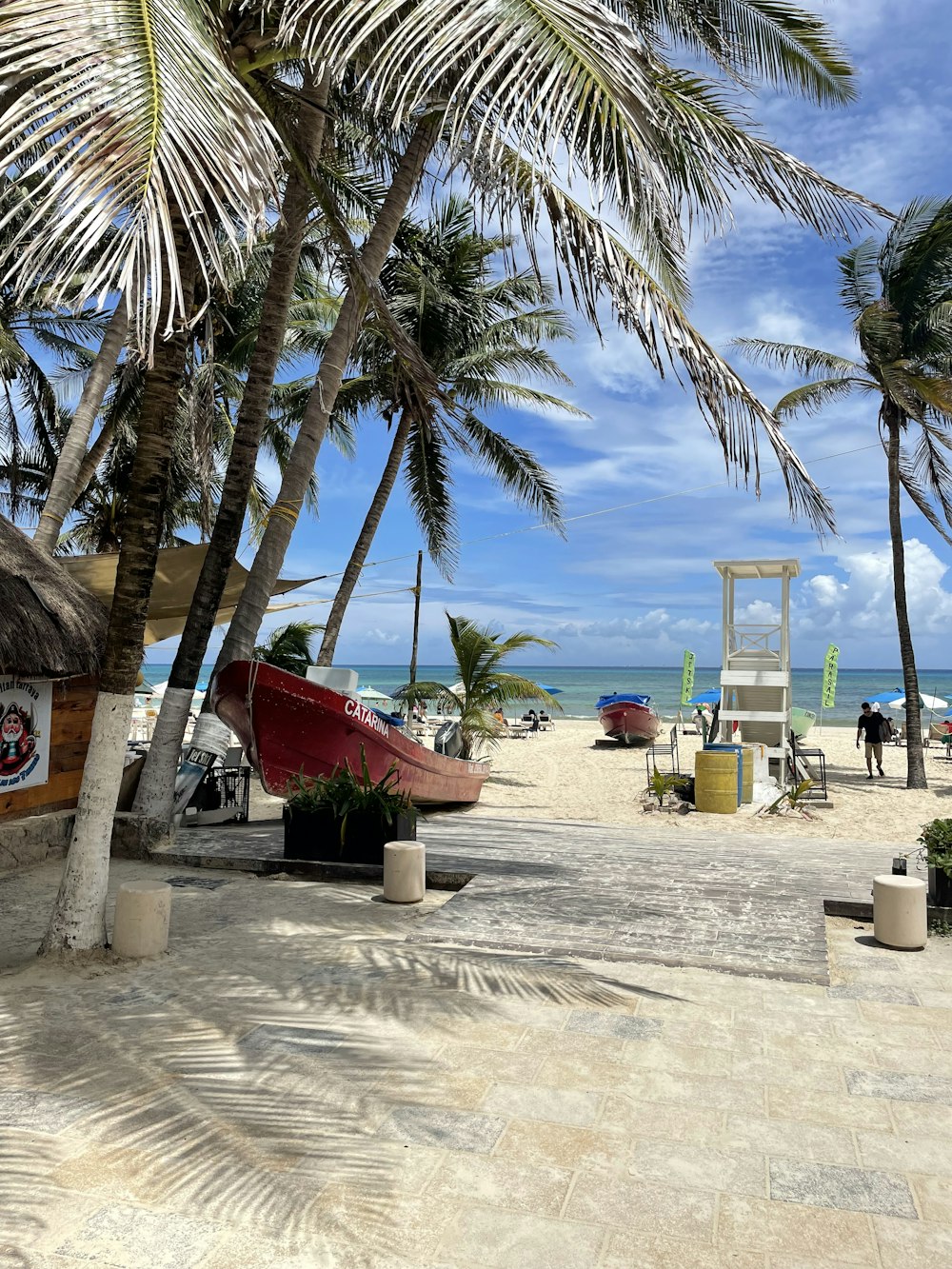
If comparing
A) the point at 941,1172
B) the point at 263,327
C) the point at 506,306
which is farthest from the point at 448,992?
the point at 506,306

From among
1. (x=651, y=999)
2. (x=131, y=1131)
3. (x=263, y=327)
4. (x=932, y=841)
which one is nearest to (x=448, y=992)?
(x=651, y=999)

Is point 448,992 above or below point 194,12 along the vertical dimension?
below

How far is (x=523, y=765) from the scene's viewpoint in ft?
75.4

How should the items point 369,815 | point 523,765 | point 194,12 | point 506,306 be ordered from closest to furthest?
point 194,12, point 369,815, point 506,306, point 523,765

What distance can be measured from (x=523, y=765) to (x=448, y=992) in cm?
1818

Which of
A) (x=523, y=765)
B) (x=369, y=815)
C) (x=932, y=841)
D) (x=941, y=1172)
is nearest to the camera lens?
(x=941, y=1172)

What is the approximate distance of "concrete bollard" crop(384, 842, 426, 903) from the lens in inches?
269

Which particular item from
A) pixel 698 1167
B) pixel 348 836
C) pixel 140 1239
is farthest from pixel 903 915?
pixel 140 1239

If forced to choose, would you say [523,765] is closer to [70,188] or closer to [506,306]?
[506,306]

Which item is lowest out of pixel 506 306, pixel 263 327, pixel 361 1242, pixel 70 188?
pixel 361 1242

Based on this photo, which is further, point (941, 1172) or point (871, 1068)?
point (871, 1068)

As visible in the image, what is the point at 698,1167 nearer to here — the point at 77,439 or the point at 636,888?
the point at 636,888

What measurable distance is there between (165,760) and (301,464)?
3237mm

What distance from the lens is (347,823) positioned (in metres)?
7.86
